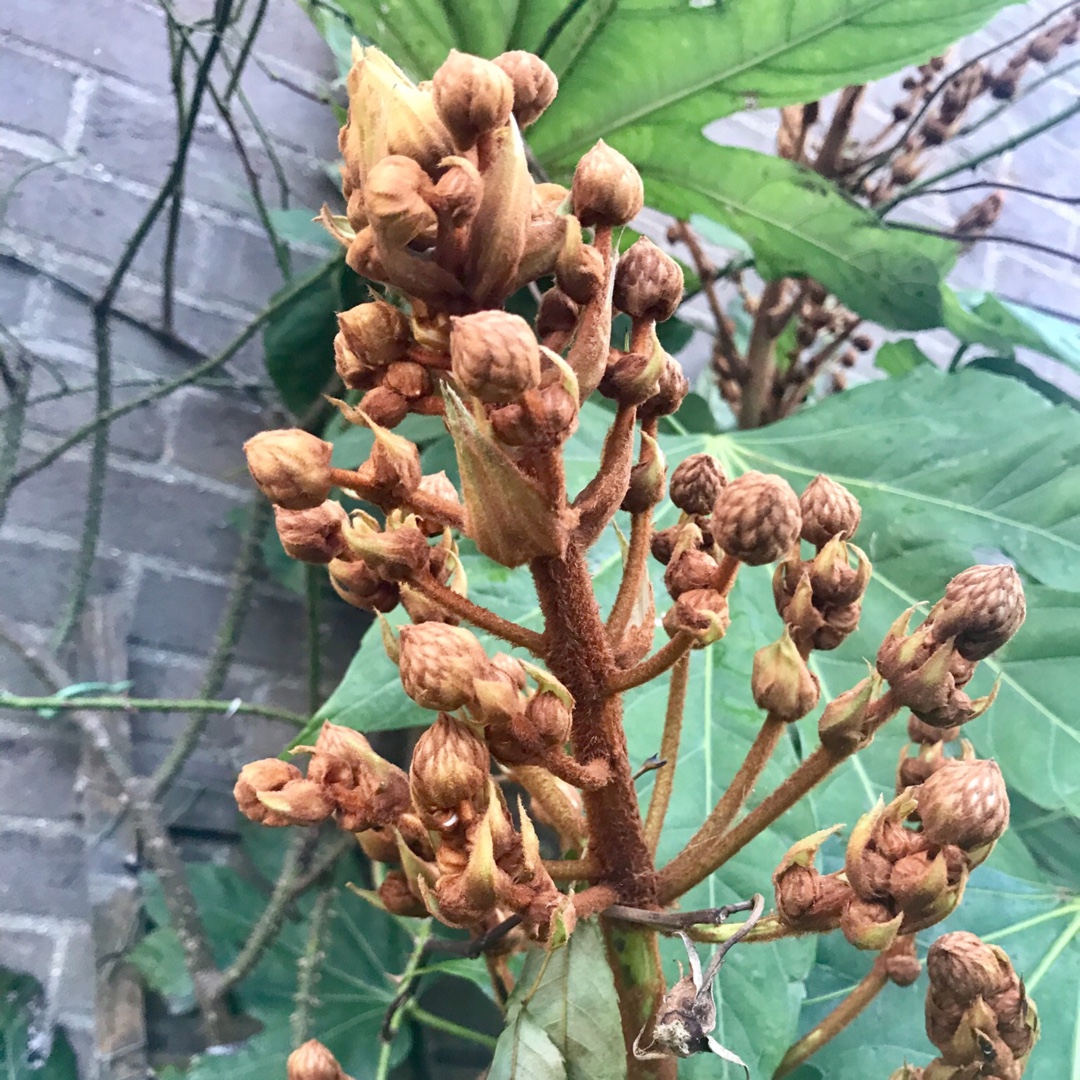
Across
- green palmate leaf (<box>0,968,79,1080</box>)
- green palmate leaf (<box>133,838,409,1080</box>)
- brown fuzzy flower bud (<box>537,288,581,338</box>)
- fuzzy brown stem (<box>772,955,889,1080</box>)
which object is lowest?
green palmate leaf (<box>0,968,79,1080</box>)

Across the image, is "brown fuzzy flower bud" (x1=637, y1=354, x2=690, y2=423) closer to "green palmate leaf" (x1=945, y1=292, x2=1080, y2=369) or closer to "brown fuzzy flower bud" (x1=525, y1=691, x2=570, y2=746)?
"brown fuzzy flower bud" (x1=525, y1=691, x2=570, y2=746)

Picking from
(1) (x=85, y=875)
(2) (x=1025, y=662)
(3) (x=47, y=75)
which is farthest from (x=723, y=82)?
(1) (x=85, y=875)

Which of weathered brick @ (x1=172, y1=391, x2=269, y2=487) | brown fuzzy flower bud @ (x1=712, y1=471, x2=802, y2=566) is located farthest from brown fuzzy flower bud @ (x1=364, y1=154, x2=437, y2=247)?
weathered brick @ (x1=172, y1=391, x2=269, y2=487)

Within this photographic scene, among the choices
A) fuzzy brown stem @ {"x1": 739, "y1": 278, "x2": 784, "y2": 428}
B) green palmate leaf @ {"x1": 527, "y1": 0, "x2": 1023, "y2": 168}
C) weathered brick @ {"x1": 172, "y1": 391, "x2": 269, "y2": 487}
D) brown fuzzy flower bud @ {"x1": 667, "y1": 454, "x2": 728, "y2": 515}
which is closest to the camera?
brown fuzzy flower bud @ {"x1": 667, "y1": 454, "x2": 728, "y2": 515}

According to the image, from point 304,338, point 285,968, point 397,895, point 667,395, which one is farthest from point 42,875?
point 667,395

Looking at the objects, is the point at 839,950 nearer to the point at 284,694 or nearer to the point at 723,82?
the point at 723,82

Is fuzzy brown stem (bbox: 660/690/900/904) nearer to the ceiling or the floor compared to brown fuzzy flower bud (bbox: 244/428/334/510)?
nearer to the floor

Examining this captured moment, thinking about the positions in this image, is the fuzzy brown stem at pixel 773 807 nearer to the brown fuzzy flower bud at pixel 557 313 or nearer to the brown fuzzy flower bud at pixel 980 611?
the brown fuzzy flower bud at pixel 980 611
